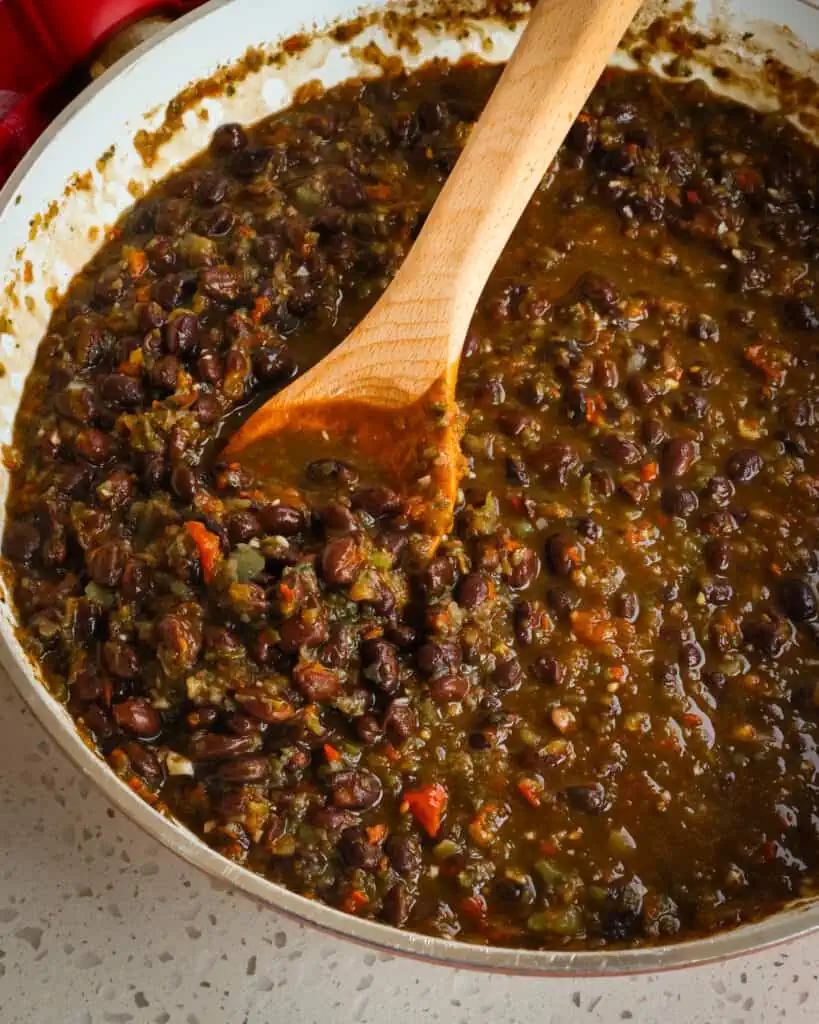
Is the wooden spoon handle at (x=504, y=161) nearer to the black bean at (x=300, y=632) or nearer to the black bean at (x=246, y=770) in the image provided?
the black bean at (x=300, y=632)

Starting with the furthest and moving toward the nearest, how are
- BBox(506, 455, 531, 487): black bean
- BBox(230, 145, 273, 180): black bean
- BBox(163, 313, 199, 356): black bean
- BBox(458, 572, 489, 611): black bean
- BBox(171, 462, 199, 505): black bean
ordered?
BBox(230, 145, 273, 180): black bean → BBox(163, 313, 199, 356): black bean → BBox(506, 455, 531, 487): black bean → BBox(171, 462, 199, 505): black bean → BBox(458, 572, 489, 611): black bean

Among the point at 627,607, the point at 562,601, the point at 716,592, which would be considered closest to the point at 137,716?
the point at 562,601

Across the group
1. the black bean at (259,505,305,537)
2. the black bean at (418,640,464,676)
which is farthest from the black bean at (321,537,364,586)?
the black bean at (418,640,464,676)

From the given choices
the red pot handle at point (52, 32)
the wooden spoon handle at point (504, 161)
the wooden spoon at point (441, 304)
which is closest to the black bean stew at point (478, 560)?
the wooden spoon at point (441, 304)

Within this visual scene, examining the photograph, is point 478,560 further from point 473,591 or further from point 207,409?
point 207,409

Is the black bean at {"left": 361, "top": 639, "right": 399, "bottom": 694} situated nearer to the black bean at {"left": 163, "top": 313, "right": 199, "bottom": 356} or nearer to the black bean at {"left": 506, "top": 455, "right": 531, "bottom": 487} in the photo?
the black bean at {"left": 506, "top": 455, "right": 531, "bottom": 487}

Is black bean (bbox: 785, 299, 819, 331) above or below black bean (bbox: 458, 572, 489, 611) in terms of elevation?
below
